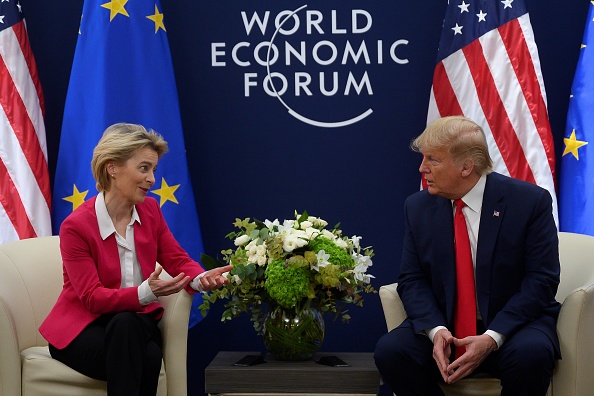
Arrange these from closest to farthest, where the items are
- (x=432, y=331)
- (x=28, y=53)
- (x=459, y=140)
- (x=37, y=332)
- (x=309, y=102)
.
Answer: (x=432, y=331)
(x=459, y=140)
(x=37, y=332)
(x=28, y=53)
(x=309, y=102)

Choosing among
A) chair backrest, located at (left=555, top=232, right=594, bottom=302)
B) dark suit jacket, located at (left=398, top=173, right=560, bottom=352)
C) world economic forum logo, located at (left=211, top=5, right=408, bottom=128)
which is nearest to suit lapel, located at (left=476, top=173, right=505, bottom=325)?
dark suit jacket, located at (left=398, top=173, right=560, bottom=352)

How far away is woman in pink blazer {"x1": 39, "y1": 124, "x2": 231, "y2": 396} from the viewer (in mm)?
3432

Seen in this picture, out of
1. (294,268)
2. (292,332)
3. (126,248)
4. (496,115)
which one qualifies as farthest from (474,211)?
(126,248)

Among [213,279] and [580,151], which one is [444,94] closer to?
[580,151]

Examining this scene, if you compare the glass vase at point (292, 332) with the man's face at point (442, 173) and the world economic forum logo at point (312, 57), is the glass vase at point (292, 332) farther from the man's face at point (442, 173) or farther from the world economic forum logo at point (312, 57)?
the world economic forum logo at point (312, 57)

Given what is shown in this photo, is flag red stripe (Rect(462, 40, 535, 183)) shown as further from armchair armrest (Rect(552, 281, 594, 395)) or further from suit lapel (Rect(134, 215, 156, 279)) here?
suit lapel (Rect(134, 215, 156, 279))

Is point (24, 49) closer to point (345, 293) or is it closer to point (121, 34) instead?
point (121, 34)

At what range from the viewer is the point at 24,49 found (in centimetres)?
464

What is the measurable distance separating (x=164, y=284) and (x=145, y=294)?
0.08 meters

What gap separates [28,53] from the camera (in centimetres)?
466

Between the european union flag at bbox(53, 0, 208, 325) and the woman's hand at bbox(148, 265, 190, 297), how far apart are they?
958mm

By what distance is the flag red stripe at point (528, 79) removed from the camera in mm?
4422

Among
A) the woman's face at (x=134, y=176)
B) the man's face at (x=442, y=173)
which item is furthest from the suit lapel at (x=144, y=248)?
the man's face at (x=442, y=173)

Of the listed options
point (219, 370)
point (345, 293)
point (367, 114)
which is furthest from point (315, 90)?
point (219, 370)
